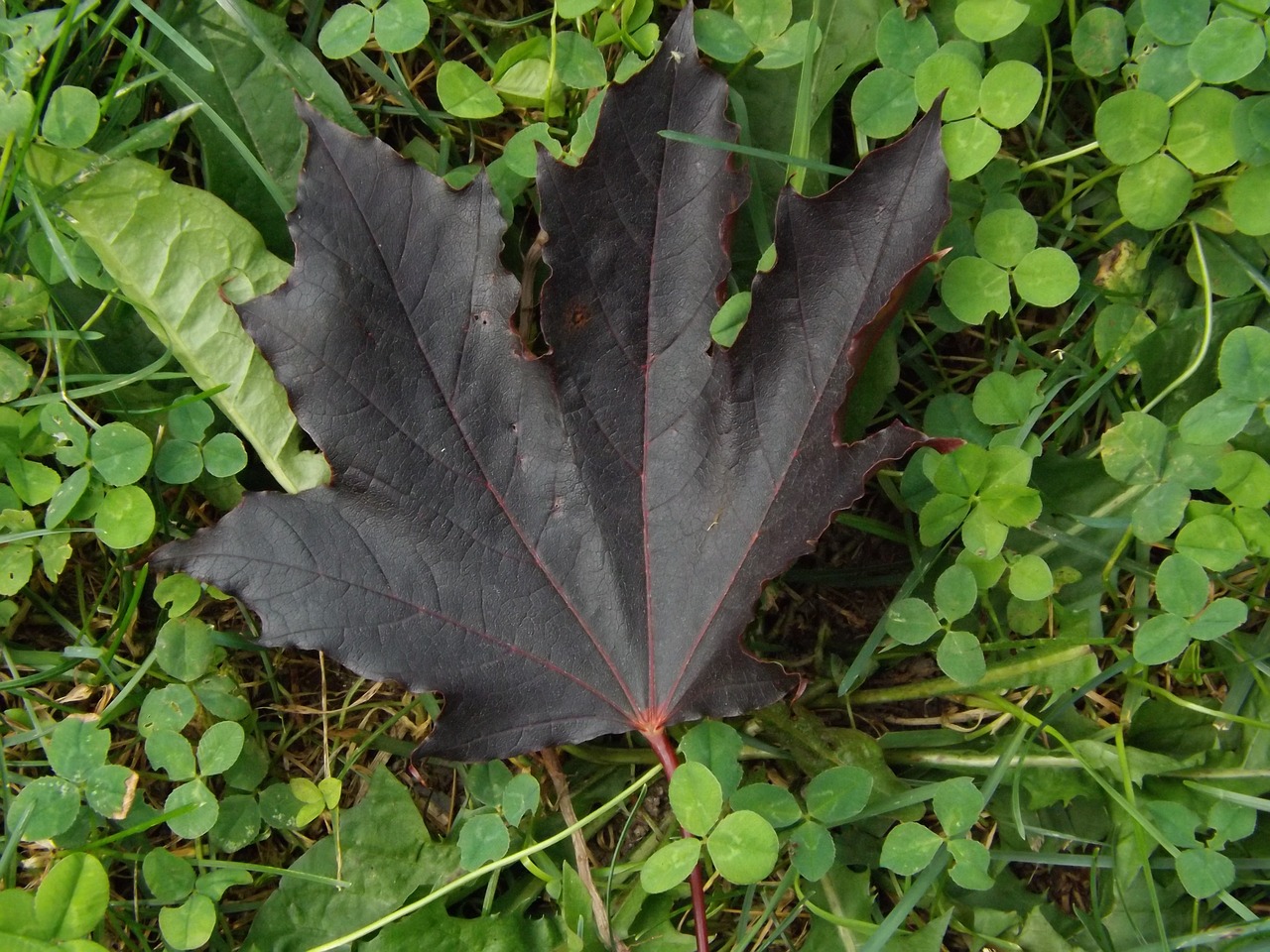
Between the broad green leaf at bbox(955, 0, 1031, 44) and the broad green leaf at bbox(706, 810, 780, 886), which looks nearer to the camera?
the broad green leaf at bbox(706, 810, 780, 886)

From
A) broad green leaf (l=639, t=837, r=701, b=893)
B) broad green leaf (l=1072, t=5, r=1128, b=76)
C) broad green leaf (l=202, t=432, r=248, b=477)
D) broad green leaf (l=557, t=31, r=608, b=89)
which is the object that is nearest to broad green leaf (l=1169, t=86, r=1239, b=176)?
broad green leaf (l=1072, t=5, r=1128, b=76)

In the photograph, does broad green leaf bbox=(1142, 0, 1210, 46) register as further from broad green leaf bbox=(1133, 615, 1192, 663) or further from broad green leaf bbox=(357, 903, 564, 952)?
broad green leaf bbox=(357, 903, 564, 952)

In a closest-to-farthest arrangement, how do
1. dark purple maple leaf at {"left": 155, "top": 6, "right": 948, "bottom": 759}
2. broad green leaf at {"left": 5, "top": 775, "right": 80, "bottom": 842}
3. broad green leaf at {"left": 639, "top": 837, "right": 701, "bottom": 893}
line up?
1. dark purple maple leaf at {"left": 155, "top": 6, "right": 948, "bottom": 759}
2. broad green leaf at {"left": 639, "top": 837, "right": 701, "bottom": 893}
3. broad green leaf at {"left": 5, "top": 775, "right": 80, "bottom": 842}

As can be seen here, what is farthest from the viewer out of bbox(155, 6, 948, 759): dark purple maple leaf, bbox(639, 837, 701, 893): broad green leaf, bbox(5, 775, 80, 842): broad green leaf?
bbox(5, 775, 80, 842): broad green leaf

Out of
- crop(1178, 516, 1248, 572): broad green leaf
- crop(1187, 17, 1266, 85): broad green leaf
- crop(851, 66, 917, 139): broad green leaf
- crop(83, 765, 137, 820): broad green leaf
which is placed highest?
crop(1187, 17, 1266, 85): broad green leaf

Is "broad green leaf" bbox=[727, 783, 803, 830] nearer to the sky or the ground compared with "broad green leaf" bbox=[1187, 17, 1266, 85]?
nearer to the ground

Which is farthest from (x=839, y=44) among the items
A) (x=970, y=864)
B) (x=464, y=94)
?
(x=970, y=864)

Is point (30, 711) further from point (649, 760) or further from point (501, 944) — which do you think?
point (649, 760)
